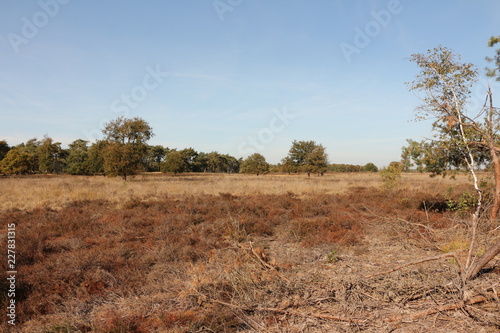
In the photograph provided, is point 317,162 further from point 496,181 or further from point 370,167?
point 370,167

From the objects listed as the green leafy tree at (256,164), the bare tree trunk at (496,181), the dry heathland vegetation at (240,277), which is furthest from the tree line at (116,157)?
the bare tree trunk at (496,181)

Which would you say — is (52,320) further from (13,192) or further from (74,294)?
(13,192)

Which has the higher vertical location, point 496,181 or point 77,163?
point 77,163

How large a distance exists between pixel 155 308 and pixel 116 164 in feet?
86.0

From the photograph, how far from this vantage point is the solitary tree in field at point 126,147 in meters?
27.4

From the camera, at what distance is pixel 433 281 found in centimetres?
411

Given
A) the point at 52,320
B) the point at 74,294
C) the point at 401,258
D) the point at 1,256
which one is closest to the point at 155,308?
the point at 52,320

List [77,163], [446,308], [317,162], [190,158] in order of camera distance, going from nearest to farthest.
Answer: [446,308]
[317,162]
[77,163]
[190,158]

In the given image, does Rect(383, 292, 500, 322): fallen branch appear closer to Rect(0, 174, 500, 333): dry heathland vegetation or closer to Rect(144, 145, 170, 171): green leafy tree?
Rect(0, 174, 500, 333): dry heathland vegetation

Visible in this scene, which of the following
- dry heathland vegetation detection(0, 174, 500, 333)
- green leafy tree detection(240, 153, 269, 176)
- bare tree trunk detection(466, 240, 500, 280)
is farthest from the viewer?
green leafy tree detection(240, 153, 269, 176)

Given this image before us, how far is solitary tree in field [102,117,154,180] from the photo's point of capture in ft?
89.9

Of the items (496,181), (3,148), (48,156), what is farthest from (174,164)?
(496,181)

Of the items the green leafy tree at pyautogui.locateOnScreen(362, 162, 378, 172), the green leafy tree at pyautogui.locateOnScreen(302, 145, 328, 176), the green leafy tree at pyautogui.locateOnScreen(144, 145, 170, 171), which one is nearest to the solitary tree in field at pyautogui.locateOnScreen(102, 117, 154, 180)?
the green leafy tree at pyautogui.locateOnScreen(302, 145, 328, 176)

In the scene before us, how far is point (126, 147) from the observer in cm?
2780
